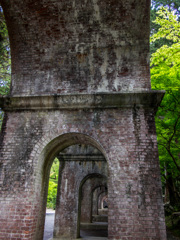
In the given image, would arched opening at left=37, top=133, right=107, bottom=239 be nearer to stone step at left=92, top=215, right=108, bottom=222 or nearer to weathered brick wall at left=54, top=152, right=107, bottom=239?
weathered brick wall at left=54, top=152, right=107, bottom=239

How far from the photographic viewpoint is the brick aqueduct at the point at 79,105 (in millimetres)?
5379

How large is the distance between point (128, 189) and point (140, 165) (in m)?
0.72

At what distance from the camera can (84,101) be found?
6.27 meters

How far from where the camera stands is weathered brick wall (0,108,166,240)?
5.11 metres

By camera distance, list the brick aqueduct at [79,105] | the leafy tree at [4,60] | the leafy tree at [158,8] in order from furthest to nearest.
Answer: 1. the leafy tree at [158,8]
2. the leafy tree at [4,60]
3. the brick aqueduct at [79,105]

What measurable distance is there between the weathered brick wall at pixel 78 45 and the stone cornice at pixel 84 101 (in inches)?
14.1

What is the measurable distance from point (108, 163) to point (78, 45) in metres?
3.96

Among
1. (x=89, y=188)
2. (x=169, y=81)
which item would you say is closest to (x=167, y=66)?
(x=169, y=81)

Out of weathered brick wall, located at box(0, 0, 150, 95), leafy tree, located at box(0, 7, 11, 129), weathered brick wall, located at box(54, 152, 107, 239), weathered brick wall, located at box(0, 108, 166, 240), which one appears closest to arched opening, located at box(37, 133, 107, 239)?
weathered brick wall, located at box(54, 152, 107, 239)

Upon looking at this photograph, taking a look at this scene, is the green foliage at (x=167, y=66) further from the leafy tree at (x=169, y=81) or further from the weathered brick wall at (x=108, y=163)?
the weathered brick wall at (x=108, y=163)

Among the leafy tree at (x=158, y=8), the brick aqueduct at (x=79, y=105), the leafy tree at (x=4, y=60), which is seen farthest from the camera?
the leafy tree at (x=158, y=8)

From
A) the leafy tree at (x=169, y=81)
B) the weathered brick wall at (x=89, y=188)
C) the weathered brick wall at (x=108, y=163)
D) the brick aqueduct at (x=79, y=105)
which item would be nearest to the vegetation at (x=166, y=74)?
the leafy tree at (x=169, y=81)

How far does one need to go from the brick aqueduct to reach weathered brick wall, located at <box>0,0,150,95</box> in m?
0.03

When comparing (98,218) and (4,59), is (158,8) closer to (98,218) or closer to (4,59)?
(4,59)
